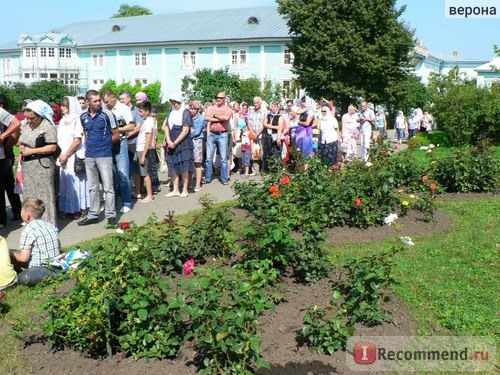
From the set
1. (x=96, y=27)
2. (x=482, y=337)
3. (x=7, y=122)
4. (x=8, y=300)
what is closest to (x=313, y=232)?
(x=482, y=337)

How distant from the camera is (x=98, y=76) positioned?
2574 inches

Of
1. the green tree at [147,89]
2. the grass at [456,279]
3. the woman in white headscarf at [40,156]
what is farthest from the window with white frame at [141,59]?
the grass at [456,279]

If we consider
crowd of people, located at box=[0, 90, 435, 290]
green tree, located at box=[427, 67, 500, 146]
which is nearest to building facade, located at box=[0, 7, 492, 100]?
green tree, located at box=[427, 67, 500, 146]

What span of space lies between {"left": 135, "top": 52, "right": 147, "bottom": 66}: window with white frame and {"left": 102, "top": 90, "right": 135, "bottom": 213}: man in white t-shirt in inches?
2068

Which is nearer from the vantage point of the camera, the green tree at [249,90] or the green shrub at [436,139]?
the green shrub at [436,139]

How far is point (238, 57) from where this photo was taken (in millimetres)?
54531

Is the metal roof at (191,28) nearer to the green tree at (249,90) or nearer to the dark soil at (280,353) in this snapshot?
the green tree at (249,90)

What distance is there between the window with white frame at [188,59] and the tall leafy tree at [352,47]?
2011 cm

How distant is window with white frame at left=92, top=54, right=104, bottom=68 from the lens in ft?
212

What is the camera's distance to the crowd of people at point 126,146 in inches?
304

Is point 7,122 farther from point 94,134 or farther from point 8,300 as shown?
point 8,300

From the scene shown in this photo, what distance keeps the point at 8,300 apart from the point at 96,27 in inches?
2724

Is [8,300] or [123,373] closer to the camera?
[123,373]

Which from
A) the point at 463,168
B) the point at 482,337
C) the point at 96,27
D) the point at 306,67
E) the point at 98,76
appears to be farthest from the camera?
the point at 96,27
